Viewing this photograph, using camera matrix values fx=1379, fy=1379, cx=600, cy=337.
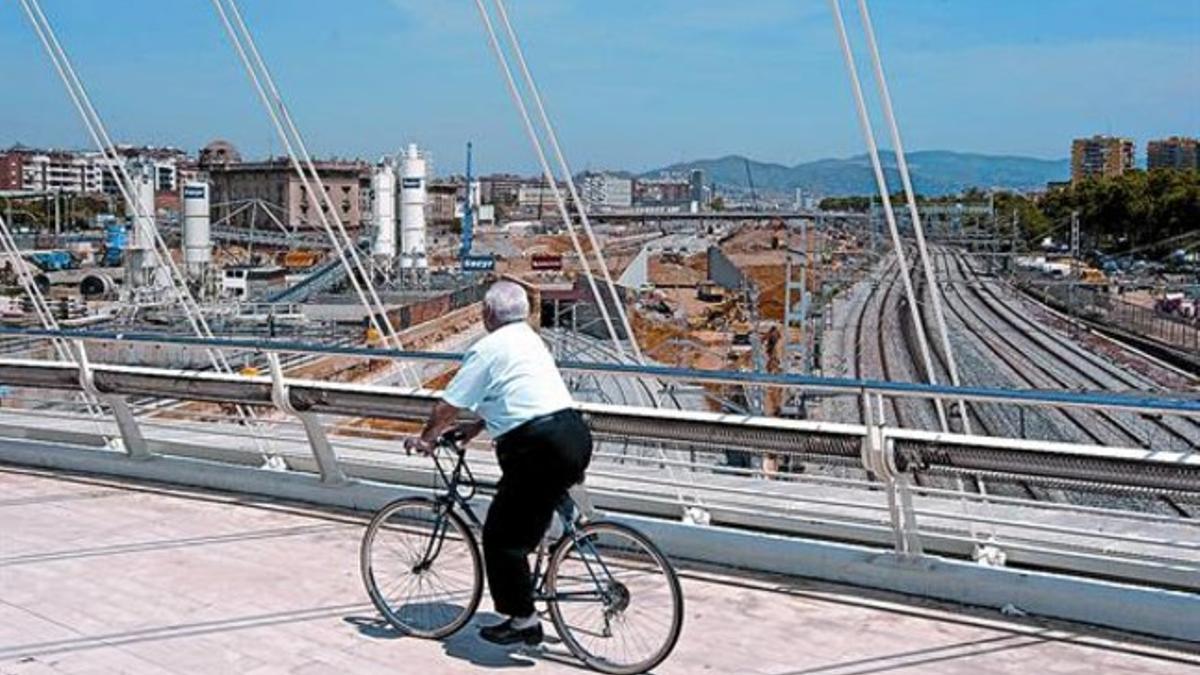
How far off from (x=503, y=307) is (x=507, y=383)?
285 millimetres

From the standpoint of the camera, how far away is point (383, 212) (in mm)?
73688

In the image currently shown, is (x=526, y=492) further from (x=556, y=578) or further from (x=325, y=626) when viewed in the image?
(x=325, y=626)

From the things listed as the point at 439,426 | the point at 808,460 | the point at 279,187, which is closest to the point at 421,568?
the point at 439,426

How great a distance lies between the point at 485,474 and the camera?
24.3 feet

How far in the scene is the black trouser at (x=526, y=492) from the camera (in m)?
4.93

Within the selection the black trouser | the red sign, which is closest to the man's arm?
the black trouser

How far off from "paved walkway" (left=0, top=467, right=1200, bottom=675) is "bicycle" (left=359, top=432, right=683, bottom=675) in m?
0.11

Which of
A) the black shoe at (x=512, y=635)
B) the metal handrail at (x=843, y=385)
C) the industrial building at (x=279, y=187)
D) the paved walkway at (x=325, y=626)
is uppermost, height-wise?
the industrial building at (x=279, y=187)

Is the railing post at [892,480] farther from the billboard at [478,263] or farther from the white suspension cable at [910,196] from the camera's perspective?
the billboard at [478,263]

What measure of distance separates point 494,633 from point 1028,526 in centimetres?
239

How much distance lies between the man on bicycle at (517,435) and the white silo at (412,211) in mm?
67210

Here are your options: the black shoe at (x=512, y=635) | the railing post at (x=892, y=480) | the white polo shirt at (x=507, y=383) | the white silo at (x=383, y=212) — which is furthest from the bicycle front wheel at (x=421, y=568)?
the white silo at (x=383, y=212)

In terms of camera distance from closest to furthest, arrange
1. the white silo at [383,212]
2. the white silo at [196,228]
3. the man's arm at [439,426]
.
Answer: the man's arm at [439,426]
the white silo at [196,228]
the white silo at [383,212]

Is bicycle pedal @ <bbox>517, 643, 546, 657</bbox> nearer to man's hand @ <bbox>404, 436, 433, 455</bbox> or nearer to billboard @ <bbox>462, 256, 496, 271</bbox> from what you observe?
man's hand @ <bbox>404, 436, 433, 455</bbox>
